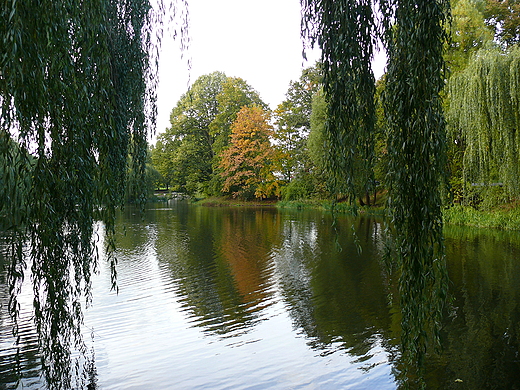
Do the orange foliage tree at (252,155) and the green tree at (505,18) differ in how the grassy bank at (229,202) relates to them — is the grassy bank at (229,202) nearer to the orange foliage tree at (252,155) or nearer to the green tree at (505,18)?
the orange foliage tree at (252,155)

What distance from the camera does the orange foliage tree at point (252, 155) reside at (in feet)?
106

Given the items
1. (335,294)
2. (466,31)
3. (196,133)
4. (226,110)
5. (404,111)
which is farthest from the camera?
(196,133)

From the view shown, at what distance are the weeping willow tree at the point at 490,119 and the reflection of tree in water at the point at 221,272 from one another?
718 cm

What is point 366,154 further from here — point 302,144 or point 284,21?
point 302,144

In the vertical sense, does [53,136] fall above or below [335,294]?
above

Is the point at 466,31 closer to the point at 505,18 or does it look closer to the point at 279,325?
the point at 505,18

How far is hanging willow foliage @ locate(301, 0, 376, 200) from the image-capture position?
266 centimetres

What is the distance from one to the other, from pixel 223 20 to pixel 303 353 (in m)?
3.97

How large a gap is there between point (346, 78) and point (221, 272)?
655 centimetres

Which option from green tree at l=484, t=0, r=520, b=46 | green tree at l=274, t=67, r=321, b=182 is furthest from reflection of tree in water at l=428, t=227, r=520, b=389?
green tree at l=274, t=67, r=321, b=182

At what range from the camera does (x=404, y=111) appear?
2.52 metres

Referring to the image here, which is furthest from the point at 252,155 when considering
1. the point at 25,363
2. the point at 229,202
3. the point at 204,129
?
the point at 25,363

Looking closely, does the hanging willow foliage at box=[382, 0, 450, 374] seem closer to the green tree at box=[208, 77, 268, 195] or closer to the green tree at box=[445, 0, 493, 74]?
the green tree at box=[445, 0, 493, 74]

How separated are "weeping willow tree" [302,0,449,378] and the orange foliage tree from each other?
2944 cm
